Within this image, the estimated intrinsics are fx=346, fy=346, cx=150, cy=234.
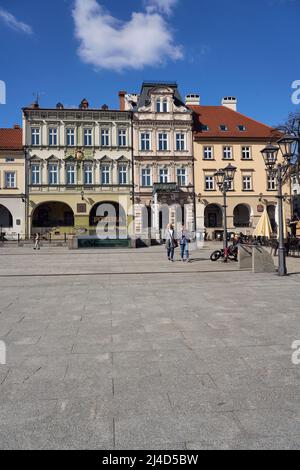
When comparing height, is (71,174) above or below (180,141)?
below

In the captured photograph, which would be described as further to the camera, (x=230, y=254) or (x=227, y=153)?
(x=227, y=153)

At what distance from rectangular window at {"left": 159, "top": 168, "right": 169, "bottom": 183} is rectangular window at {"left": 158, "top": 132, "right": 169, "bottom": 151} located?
2.27 m

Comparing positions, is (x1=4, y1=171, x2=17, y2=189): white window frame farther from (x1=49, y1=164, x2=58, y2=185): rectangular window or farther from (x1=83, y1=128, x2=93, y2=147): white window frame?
(x1=83, y1=128, x2=93, y2=147): white window frame

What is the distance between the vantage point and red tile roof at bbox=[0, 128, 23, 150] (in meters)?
35.7

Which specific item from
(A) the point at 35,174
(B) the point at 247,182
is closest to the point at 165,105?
(B) the point at 247,182

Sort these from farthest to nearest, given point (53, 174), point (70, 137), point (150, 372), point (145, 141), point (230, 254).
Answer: point (145, 141) < point (70, 137) < point (53, 174) < point (230, 254) < point (150, 372)

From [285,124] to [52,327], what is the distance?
30.9m

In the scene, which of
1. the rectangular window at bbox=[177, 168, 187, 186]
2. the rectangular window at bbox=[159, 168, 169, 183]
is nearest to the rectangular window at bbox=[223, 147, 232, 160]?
the rectangular window at bbox=[177, 168, 187, 186]

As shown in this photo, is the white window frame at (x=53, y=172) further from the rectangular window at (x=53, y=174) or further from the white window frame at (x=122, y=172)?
the white window frame at (x=122, y=172)

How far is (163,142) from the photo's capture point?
3794 cm

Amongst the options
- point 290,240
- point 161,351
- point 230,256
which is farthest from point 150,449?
point 290,240

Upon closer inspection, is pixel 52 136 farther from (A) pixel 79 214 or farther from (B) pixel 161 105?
(B) pixel 161 105

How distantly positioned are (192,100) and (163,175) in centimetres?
1225

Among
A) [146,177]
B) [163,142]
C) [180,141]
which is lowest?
[146,177]
